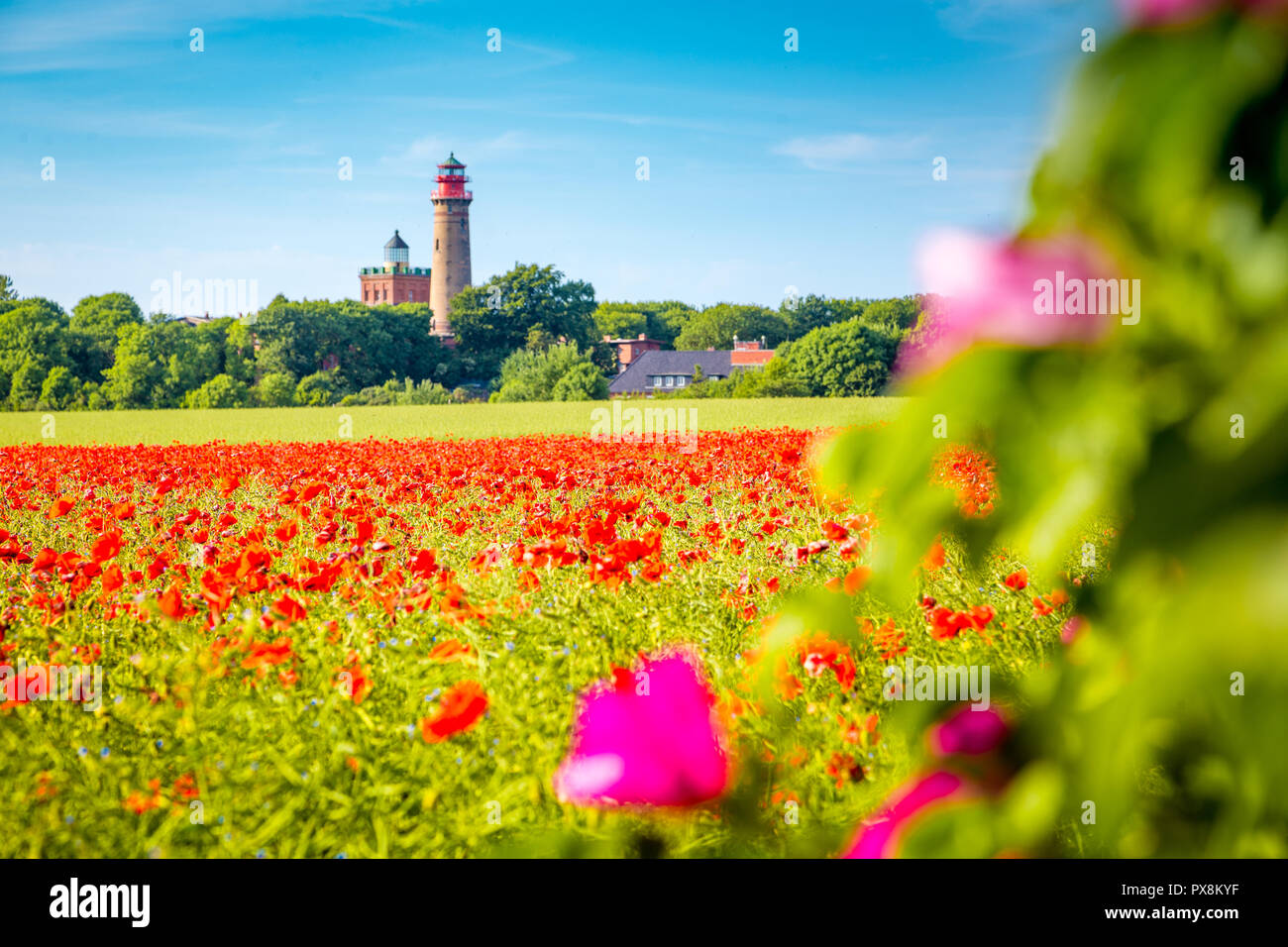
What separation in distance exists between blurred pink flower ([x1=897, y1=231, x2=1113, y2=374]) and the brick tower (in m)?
115

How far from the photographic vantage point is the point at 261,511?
6.63m

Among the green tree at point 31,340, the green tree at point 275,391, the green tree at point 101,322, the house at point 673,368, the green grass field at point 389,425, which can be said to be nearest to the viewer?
the green grass field at point 389,425

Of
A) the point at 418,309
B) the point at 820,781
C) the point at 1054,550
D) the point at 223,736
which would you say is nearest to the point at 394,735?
the point at 223,736

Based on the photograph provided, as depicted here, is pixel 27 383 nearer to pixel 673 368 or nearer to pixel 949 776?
pixel 673 368

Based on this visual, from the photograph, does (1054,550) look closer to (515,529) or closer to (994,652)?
(994,652)

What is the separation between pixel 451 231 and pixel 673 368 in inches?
1151

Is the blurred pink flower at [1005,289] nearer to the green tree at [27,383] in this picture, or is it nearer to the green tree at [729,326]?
the green tree at [27,383]

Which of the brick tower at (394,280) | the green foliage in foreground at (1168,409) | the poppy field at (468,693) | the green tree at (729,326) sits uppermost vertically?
the brick tower at (394,280)

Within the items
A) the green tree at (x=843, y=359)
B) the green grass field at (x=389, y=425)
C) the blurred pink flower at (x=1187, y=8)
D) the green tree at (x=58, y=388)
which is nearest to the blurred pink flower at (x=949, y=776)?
the blurred pink flower at (x=1187, y=8)

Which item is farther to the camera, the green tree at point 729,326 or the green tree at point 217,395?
the green tree at point 729,326

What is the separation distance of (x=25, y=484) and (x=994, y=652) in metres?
8.62

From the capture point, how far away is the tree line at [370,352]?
44.7 metres

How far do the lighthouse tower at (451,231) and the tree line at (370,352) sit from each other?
1637cm

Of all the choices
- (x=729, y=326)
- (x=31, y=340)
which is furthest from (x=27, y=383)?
(x=729, y=326)
